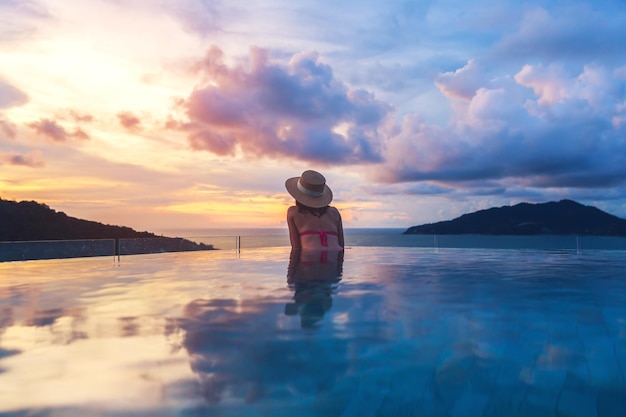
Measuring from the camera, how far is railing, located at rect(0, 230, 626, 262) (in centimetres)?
1461

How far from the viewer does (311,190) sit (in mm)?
14148

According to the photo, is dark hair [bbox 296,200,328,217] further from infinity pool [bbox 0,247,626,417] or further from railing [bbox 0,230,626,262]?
infinity pool [bbox 0,247,626,417]

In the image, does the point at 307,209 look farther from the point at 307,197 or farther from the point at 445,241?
the point at 445,241

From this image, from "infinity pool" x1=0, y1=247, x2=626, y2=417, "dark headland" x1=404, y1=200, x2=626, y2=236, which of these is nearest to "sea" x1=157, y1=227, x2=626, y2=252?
"infinity pool" x1=0, y1=247, x2=626, y2=417

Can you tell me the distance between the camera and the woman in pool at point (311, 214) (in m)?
14.1

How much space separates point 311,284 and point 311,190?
6.26 metres

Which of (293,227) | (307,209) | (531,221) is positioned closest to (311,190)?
(307,209)

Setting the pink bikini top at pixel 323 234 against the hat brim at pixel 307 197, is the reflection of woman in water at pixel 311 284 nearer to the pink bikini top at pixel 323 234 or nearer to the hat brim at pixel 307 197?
the pink bikini top at pixel 323 234

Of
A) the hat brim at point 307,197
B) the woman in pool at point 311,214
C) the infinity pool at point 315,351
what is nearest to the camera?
the infinity pool at point 315,351

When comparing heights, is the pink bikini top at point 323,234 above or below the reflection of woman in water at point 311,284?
above

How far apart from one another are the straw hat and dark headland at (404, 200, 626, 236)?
40637mm

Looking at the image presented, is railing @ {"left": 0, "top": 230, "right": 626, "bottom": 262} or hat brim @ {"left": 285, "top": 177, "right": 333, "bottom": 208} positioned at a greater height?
hat brim @ {"left": 285, "top": 177, "right": 333, "bottom": 208}

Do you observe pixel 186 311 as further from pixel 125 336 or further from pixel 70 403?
pixel 70 403

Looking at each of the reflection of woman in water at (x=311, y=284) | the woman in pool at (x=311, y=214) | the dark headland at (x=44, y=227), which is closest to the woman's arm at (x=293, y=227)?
the woman in pool at (x=311, y=214)
